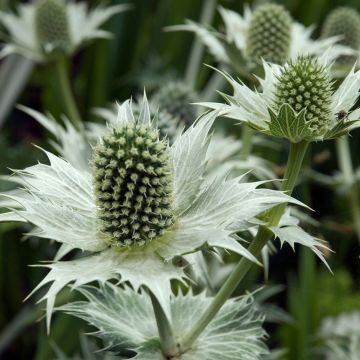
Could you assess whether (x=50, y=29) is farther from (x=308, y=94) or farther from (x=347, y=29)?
(x=308, y=94)

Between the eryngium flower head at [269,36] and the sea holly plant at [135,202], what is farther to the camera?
the eryngium flower head at [269,36]

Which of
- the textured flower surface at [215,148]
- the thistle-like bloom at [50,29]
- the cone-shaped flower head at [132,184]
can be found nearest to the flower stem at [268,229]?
the cone-shaped flower head at [132,184]

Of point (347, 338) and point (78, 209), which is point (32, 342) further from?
point (78, 209)

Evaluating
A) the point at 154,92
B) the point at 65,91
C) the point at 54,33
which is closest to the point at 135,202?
the point at 65,91

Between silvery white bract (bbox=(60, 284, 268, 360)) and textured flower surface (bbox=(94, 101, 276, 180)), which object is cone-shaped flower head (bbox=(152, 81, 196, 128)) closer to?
textured flower surface (bbox=(94, 101, 276, 180))

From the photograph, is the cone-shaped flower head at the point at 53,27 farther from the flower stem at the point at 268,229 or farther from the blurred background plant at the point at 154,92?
the flower stem at the point at 268,229

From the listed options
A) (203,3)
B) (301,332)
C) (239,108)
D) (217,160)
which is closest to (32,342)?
(301,332)

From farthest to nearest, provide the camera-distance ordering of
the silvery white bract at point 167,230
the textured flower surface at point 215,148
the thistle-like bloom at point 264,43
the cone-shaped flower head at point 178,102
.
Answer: the cone-shaped flower head at point 178,102 < the thistle-like bloom at point 264,43 < the textured flower surface at point 215,148 < the silvery white bract at point 167,230
